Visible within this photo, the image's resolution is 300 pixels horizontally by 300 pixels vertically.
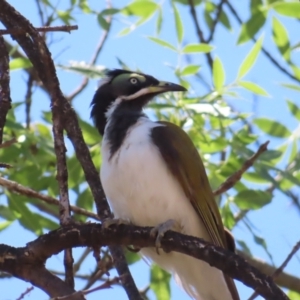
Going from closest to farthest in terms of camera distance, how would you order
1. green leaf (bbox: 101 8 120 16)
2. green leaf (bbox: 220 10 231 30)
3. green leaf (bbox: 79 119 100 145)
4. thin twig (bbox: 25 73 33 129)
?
green leaf (bbox: 79 119 100 145) < green leaf (bbox: 101 8 120 16) < thin twig (bbox: 25 73 33 129) < green leaf (bbox: 220 10 231 30)

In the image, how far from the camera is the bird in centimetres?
451

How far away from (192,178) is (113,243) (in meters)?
1.25

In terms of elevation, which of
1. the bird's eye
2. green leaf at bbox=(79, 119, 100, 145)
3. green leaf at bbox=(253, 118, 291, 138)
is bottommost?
green leaf at bbox=(253, 118, 291, 138)

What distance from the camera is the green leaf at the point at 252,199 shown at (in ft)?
17.5

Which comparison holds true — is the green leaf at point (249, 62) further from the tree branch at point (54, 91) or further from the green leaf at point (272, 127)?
the tree branch at point (54, 91)

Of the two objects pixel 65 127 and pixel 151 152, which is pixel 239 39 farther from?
pixel 65 127

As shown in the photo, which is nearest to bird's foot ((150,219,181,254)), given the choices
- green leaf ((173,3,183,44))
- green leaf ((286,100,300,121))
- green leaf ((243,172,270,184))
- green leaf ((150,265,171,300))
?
green leaf ((150,265,171,300))

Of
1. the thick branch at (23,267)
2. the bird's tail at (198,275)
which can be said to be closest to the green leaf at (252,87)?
the bird's tail at (198,275)

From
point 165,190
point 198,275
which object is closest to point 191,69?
point 165,190

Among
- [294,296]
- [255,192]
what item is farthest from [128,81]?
[294,296]

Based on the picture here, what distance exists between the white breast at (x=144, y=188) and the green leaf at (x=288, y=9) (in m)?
1.61

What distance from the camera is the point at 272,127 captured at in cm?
577

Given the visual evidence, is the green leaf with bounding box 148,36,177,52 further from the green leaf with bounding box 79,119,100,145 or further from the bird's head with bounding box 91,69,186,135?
the green leaf with bounding box 79,119,100,145

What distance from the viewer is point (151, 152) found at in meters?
4.56
